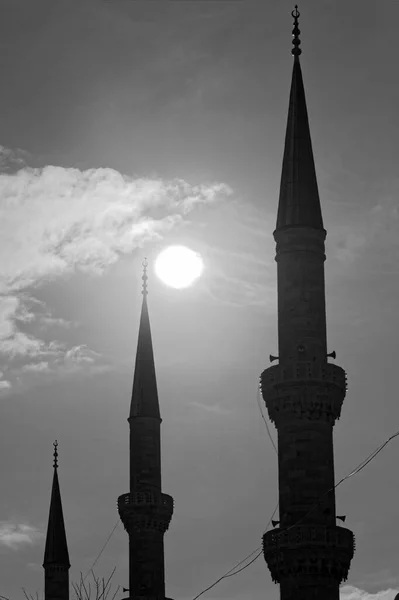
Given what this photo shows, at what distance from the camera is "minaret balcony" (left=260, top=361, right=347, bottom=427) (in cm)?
4272

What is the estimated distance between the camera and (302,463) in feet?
138

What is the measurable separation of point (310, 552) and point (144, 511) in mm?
20224

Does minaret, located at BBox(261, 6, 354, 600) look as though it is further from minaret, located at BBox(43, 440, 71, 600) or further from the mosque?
minaret, located at BBox(43, 440, 71, 600)

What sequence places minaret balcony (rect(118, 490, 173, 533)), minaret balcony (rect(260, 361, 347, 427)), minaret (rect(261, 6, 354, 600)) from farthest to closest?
1. minaret balcony (rect(118, 490, 173, 533))
2. minaret balcony (rect(260, 361, 347, 427))
3. minaret (rect(261, 6, 354, 600))

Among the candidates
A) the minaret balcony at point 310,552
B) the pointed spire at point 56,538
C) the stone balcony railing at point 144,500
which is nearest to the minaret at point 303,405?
the minaret balcony at point 310,552

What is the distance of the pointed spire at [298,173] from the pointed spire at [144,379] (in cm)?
1939

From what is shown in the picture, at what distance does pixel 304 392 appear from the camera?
42.8 m

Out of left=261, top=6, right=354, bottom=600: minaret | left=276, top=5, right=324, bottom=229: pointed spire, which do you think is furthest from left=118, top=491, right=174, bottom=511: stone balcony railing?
left=276, top=5, right=324, bottom=229: pointed spire

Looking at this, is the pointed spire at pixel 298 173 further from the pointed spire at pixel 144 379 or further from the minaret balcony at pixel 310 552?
the pointed spire at pixel 144 379

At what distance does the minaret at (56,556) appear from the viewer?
7956 cm

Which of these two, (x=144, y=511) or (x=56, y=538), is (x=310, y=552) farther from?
(x=56, y=538)

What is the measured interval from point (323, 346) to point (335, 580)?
767 centimetres

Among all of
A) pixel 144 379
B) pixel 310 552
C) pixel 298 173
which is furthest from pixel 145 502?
pixel 298 173

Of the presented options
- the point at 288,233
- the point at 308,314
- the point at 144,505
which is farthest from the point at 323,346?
the point at 144,505
